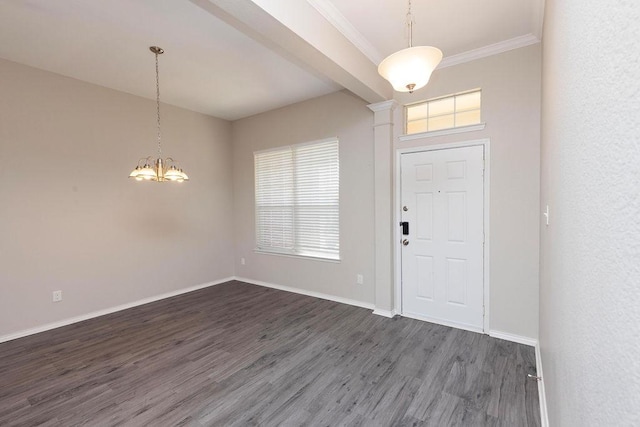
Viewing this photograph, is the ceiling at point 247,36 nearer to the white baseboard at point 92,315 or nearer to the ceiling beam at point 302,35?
the ceiling beam at point 302,35

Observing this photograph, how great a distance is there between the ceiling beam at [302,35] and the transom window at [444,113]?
2.09ft

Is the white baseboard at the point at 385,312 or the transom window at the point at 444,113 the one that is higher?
the transom window at the point at 444,113

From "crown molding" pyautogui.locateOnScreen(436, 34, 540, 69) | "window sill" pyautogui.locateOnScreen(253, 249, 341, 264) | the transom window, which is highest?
"crown molding" pyautogui.locateOnScreen(436, 34, 540, 69)

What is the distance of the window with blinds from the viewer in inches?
172

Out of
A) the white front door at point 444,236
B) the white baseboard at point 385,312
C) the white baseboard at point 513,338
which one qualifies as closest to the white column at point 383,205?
the white baseboard at point 385,312

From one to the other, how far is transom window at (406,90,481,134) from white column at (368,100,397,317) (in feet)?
0.89

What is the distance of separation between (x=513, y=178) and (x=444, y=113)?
1066 mm

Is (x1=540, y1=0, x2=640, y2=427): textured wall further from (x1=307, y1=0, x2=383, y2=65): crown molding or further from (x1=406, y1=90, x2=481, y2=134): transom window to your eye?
(x1=406, y1=90, x2=481, y2=134): transom window

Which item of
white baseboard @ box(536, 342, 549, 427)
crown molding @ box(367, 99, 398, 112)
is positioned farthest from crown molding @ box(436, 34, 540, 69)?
white baseboard @ box(536, 342, 549, 427)

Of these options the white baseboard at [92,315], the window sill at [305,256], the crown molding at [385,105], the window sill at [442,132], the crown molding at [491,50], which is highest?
the crown molding at [491,50]

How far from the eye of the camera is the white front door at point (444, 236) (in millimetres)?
3191

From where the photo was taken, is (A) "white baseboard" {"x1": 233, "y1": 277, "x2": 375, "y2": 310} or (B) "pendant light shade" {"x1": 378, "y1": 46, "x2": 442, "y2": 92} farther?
(A) "white baseboard" {"x1": 233, "y1": 277, "x2": 375, "y2": 310}

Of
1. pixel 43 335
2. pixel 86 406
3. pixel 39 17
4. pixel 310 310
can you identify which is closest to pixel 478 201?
pixel 310 310

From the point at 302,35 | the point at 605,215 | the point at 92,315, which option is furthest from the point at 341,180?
the point at 92,315
